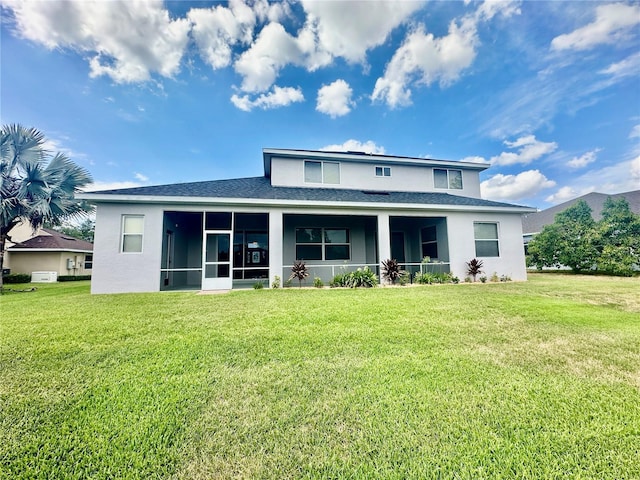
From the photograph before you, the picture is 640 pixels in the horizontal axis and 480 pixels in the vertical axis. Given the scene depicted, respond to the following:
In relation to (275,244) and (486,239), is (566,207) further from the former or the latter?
(275,244)

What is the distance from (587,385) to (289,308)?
5.08 m

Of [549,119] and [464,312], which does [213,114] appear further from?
[549,119]

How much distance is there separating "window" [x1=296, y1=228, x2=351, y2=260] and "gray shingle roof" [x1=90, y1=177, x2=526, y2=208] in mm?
2103

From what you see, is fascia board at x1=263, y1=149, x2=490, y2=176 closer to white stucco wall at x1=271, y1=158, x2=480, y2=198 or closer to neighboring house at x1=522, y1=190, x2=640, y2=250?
white stucco wall at x1=271, y1=158, x2=480, y2=198

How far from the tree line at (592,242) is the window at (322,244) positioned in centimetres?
1346

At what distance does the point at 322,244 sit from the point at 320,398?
1085 centimetres

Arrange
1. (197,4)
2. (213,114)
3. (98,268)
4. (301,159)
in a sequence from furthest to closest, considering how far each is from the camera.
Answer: (213,114), (301,159), (197,4), (98,268)

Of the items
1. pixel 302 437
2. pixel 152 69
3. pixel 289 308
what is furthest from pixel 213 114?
pixel 302 437

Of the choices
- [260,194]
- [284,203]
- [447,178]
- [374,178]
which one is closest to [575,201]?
[447,178]

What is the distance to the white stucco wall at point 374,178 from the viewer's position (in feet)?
43.7

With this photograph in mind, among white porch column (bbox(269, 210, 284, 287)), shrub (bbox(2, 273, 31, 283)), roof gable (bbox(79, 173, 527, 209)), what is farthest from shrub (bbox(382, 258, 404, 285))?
shrub (bbox(2, 273, 31, 283))

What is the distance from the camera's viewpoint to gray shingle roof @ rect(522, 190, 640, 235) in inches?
809

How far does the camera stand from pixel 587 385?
3.09 m

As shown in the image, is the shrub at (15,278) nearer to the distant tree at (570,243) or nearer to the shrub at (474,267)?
the shrub at (474,267)
